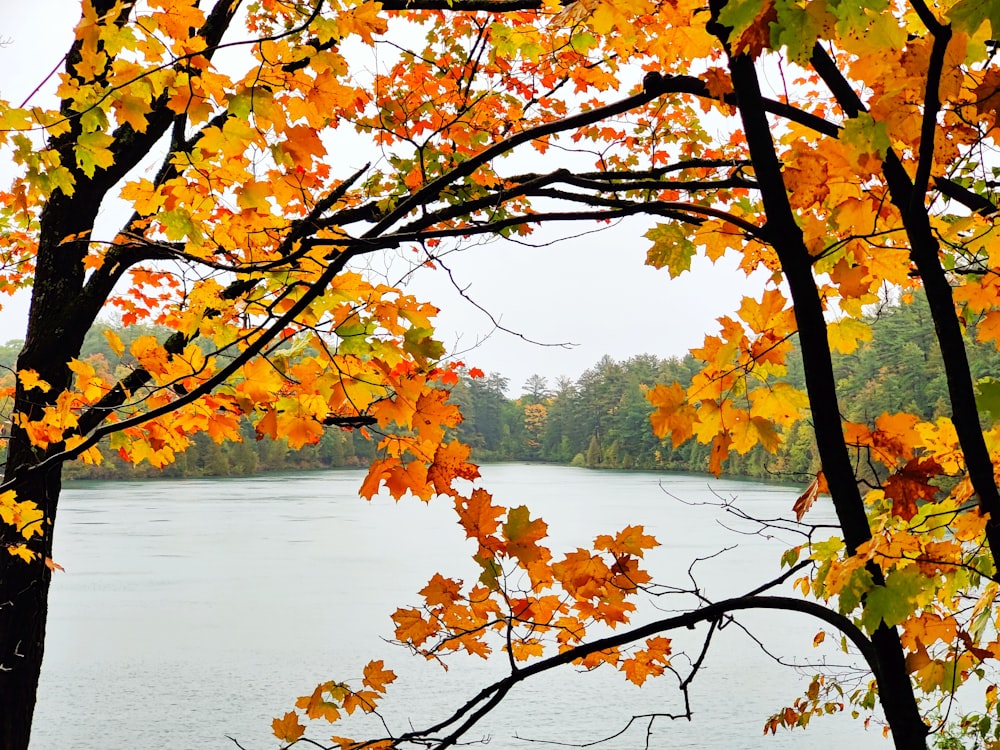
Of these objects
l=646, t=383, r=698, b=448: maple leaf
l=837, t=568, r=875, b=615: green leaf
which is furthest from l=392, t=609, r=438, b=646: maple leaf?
l=837, t=568, r=875, b=615: green leaf

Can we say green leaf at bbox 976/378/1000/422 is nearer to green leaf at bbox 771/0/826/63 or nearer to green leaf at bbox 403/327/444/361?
green leaf at bbox 771/0/826/63

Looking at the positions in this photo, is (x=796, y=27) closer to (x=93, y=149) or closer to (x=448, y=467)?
(x=448, y=467)

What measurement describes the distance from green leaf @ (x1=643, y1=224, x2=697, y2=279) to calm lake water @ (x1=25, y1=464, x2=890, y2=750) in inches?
85.0

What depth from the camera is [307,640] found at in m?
10.7

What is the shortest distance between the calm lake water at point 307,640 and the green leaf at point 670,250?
216cm

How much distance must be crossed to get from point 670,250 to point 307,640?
1055 centimetres

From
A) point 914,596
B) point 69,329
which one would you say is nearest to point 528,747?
point 69,329

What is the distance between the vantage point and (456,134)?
120 inches

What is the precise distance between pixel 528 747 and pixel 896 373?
1820cm

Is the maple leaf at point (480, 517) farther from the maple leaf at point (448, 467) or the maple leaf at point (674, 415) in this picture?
the maple leaf at point (674, 415)

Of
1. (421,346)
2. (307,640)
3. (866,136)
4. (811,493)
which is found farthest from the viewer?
(307,640)

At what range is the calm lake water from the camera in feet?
26.8

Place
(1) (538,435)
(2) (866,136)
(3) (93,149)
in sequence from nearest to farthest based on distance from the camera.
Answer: (2) (866,136) < (3) (93,149) < (1) (538,435)

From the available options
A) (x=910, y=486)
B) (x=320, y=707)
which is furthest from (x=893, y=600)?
(x=320, y=707)
